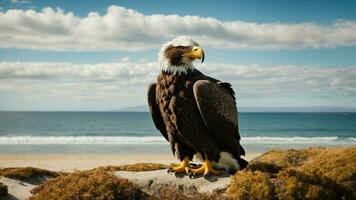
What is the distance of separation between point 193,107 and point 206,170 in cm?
129

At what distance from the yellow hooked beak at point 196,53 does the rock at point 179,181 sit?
2.27 meters

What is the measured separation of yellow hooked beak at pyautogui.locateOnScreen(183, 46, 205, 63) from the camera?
7030 millimetres

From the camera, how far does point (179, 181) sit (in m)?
8.01

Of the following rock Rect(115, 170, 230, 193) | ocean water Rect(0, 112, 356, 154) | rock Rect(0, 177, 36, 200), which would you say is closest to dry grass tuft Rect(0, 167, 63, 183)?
rock Rect(0, 177, 36, 200)

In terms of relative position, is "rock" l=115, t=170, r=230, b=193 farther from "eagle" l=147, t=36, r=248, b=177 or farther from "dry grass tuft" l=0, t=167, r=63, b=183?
"dry grass tuft" l=0, t=167, r=63, b=183

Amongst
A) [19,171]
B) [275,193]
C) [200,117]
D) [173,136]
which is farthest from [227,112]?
[19,171]

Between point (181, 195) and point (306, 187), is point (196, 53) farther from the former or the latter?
point (306, 187)

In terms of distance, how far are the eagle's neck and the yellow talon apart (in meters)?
1.72

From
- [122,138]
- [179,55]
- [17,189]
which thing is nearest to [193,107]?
[179,55]

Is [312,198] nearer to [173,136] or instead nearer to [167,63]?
[173,136]

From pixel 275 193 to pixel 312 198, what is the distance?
648 millimetres

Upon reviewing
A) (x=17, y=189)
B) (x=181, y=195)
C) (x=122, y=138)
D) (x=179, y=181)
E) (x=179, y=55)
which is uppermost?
(x=179, y=55)

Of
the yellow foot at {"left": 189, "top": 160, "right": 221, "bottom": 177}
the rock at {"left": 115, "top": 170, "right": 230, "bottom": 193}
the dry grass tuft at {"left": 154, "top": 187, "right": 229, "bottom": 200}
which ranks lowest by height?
the dry grass tuft at {"left": 154, "top": 187, "right": 229, "bottom": 200}

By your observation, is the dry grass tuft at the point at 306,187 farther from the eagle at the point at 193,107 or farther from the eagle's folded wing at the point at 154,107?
the eagle's folded wing at the point at 154,107
